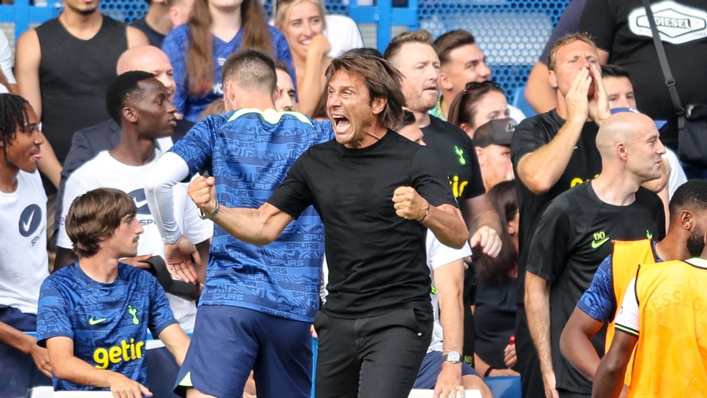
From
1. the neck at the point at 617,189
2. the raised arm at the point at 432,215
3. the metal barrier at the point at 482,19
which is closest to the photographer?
the raised arm at the point at 432,215

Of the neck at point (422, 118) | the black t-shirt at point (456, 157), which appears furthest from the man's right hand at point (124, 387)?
the neck at point (422, 118)

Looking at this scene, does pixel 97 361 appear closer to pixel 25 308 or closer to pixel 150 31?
pixel 25 308

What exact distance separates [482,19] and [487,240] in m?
2.80


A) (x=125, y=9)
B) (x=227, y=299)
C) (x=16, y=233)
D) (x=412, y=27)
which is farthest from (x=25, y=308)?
(x=412, y=27)

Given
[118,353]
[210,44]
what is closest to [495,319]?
[210,44]

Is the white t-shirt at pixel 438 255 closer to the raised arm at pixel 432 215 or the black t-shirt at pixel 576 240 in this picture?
the black t-shirt at pixel 576 240

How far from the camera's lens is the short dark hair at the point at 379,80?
473 cm

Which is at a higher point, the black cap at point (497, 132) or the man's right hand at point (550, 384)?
the black cap at point (497, 132)

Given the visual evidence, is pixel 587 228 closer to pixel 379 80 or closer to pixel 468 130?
pixel 379 80

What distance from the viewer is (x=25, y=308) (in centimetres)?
632

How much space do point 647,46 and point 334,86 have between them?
124 inches

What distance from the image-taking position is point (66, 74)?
24.7 feet

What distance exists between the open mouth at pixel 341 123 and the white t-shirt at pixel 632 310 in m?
1.29

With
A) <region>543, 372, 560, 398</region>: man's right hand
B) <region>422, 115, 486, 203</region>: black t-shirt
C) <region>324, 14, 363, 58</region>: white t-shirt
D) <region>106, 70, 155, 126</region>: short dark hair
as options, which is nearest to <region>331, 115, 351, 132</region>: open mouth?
<region>543, 372, 560, 398</region>: man's right hand
